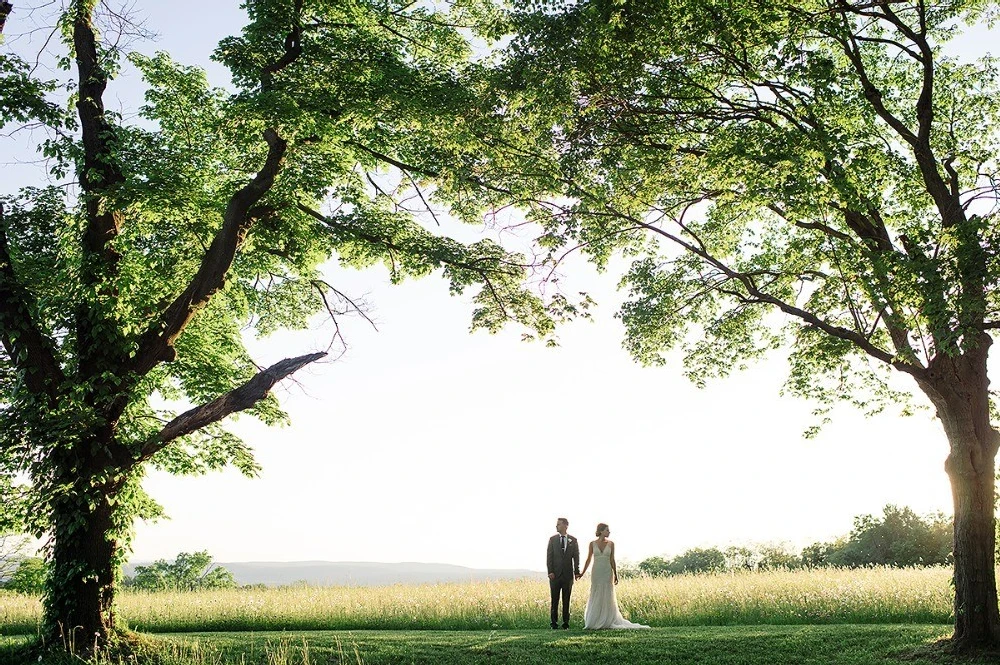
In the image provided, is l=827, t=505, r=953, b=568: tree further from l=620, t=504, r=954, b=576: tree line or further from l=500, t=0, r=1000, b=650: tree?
l=500, t=0, r=1000, b=650: tree

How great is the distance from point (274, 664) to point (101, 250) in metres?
8.36

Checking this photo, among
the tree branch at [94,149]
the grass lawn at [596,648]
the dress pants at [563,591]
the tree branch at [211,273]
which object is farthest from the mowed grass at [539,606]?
the tree branch at [94,149]

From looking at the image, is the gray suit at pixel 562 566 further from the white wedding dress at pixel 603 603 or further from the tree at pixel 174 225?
the tree at pixel 174 225

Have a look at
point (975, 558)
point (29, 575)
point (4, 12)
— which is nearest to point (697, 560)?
point (975, 558)

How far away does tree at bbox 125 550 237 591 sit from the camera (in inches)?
1362

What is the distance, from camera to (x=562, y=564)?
16859 millimetres

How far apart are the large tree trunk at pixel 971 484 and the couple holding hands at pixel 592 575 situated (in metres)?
6.04

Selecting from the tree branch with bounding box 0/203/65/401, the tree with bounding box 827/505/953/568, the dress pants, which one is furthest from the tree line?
the tree branch with bounding box 0/203/65/401

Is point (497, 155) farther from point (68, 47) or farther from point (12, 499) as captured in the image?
point (12, 499)

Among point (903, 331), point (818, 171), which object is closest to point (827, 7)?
point (818, 171)

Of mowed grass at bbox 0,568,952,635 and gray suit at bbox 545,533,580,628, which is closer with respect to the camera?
gray suit at bbox 545,533,580,628

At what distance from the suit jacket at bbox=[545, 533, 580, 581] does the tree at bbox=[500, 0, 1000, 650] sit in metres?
6.21

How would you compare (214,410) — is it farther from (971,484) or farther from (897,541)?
(897,541)

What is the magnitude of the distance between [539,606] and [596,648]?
242 inches
